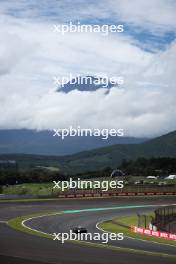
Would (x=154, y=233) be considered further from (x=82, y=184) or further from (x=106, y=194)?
(x=106, y=194)

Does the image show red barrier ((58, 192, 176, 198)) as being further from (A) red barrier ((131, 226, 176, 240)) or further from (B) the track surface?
(A) red barrier ((131, 226, 176, 240))

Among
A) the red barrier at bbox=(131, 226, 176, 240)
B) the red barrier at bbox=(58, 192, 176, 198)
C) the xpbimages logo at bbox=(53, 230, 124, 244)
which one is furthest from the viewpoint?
the red barrier at bbox=(58, 192, 176, 198)

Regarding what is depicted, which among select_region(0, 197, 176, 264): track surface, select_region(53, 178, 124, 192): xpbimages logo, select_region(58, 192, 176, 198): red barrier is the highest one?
select_region(53, 178, 124, 192): xpbimages logo

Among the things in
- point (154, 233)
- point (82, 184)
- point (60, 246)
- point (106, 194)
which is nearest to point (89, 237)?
point (60, 246)

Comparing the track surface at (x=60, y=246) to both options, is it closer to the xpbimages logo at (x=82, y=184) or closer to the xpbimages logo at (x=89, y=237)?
the xpbimages logo at (x=89, y=237)

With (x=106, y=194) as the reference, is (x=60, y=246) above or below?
below

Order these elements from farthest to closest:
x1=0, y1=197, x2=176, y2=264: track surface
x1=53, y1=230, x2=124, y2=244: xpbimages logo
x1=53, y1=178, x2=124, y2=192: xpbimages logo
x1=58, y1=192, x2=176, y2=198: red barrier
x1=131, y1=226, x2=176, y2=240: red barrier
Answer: x1=58, y1=192, x2=176, y2=198: red barrier
x1=131, y1=226, x2=176, y2=240: red barrier
x1=53, y1=230, x2=124, y2=244: xpbimages logo
x1=0, y1=197, x2=176, y2=264: track surface
x1=53, y1=178, x2=124, y2=192: xpbimages logo

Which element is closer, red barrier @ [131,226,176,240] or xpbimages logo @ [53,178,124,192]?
xpbimages logo @ [53,178,124,192]

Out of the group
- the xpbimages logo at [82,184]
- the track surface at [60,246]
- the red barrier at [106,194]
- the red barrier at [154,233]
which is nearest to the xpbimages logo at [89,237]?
the track surface at [60,246]

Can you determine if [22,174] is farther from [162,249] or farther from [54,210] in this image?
[162,249]

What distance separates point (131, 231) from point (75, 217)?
15.2m

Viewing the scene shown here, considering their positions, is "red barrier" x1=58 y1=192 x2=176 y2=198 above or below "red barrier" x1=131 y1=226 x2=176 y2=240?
above

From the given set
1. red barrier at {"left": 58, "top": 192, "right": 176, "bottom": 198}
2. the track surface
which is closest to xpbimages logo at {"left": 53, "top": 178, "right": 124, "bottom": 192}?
the track surface

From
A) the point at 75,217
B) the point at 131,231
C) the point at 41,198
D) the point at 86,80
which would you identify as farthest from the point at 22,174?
the point at 86,80
